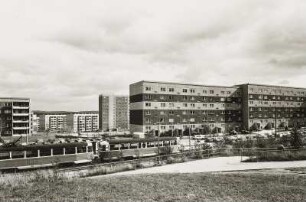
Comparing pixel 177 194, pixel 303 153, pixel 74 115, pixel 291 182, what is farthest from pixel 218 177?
pixel 74 115

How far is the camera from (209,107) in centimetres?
8388

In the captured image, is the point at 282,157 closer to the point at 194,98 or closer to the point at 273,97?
the point at 194,98

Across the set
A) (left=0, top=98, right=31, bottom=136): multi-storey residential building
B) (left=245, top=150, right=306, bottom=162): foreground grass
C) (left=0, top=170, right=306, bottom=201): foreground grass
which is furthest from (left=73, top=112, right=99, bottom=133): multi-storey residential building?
(left=0, top=170, right=306, bottom=201): foreground grass

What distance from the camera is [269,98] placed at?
9444 centimetres

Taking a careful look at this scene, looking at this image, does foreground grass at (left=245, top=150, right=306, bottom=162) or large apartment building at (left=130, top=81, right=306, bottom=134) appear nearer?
foreground grass at (left=245, top=150, right=306, bottom=162)

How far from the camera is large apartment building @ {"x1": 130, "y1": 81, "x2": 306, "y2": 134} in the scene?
74.1 metres

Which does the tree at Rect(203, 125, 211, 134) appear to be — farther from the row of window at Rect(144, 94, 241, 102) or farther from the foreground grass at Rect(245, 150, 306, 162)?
the foreground grass at Rect(245, 150, 306, 162)

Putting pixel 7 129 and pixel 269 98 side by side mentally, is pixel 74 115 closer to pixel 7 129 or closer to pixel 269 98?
pixel 7 129

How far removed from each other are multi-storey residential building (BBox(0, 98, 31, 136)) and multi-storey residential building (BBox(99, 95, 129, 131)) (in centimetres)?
6667

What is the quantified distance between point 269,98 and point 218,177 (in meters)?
87.2

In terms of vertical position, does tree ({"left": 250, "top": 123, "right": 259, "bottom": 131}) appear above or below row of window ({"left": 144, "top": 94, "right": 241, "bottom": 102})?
below

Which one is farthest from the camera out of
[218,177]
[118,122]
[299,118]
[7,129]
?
[118,122]

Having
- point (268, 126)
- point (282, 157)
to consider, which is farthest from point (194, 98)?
point (282, 157)

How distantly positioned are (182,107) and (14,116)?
5434 cm
